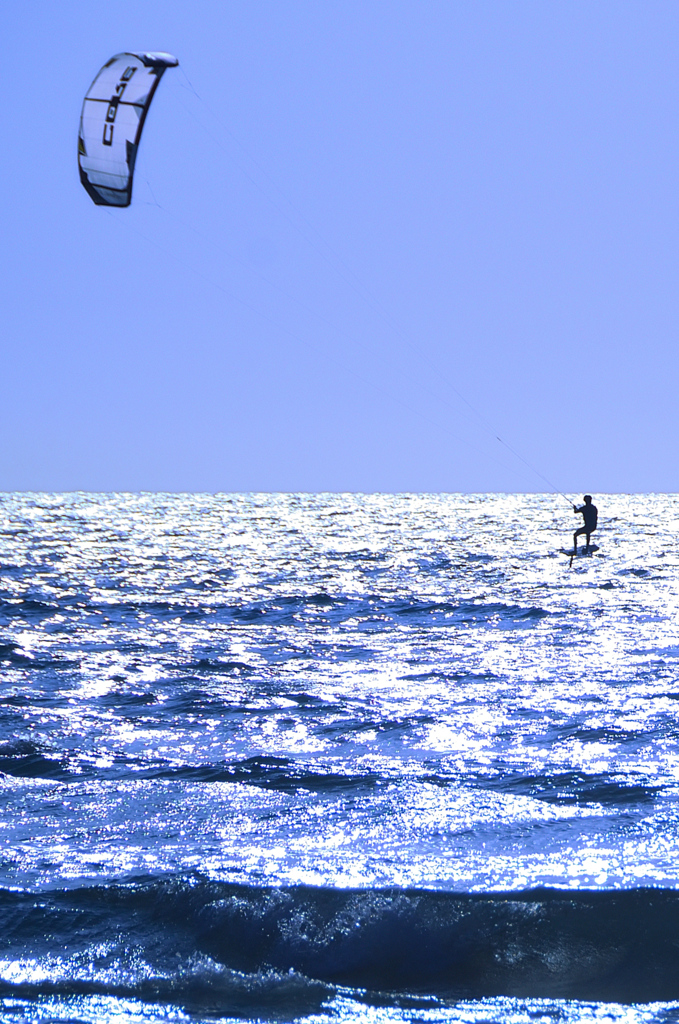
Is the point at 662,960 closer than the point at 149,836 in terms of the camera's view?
Yes

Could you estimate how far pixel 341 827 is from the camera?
7.96 meters

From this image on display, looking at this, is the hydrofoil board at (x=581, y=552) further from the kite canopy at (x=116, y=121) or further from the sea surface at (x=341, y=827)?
the kite canopy at (x=116, y=121)

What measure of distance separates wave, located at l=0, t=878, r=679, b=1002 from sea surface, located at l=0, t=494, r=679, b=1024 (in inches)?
0.6

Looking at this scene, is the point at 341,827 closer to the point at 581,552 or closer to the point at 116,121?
the point at 116,121

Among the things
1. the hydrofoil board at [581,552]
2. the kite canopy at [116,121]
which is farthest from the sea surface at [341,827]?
the hydrofoil board at [581,552]

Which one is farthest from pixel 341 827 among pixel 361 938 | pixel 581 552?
pixel 581 552

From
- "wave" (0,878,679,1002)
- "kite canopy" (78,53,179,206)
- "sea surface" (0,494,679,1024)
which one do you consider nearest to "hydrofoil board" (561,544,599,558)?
"sea surface" (0,494,679,1024)

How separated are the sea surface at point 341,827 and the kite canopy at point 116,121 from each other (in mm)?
7833

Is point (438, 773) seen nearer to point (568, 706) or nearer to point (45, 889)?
point (568, 706)

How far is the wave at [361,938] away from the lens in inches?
230

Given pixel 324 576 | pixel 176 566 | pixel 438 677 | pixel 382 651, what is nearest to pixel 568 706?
pixel 438 677

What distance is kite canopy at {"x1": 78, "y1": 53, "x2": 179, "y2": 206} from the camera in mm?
14398

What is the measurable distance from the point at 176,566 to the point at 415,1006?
32.3m

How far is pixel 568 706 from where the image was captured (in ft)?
39.7
